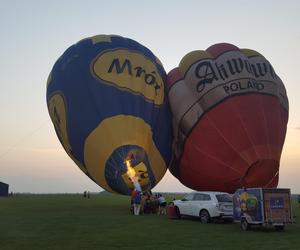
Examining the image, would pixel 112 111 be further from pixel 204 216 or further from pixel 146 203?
pixel 204 216

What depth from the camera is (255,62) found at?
28297mm

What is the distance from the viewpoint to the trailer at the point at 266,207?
16500 millimetres

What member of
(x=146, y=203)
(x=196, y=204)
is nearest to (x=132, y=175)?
(x=146, y=203)

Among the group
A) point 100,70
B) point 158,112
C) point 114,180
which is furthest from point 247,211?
point 100,70

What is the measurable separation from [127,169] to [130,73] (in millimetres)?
5561

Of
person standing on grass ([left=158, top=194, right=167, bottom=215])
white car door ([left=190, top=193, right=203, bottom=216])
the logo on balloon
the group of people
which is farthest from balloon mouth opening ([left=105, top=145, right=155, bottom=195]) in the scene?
white car door ([left=190, top=193, right=203, bottom=216])

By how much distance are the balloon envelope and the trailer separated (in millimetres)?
8032

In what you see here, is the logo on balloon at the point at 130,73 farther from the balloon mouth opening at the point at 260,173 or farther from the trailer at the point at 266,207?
the trailer at the point at 266,207

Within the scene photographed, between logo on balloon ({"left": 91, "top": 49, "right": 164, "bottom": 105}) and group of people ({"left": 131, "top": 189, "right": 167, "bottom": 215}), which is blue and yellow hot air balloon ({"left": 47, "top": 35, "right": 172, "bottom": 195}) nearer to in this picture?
logo on balloon ({"left": 91, "top": 49, "right": 164, "bottom": 105})

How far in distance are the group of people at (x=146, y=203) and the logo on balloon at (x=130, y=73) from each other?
525 centimetres

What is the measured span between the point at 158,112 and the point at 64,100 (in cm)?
529

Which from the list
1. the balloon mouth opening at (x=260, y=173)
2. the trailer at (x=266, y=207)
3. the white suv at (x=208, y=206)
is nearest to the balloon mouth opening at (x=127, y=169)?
the white suv at (x=208, y=206)

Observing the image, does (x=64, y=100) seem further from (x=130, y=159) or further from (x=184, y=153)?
(x=184, y=153)

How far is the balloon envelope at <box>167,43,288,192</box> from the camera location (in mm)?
25312
